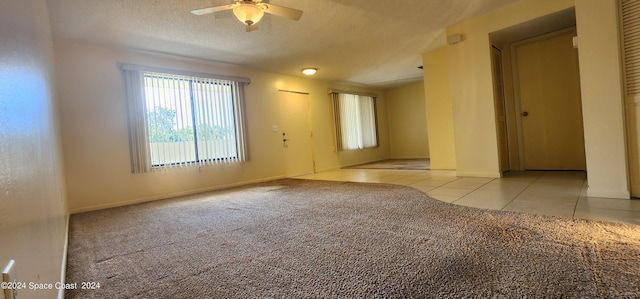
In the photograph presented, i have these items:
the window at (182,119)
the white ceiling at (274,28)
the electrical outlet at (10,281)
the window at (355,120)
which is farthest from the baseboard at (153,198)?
the electrical outlet at (10,281)

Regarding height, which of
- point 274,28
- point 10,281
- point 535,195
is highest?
point 274,28

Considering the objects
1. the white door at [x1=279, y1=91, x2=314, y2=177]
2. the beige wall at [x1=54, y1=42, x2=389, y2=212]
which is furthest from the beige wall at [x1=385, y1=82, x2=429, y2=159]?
the beige wall at [x1=54, y1=42, x2=389, y2=212]

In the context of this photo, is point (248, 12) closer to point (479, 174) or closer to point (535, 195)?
point (535, 195)

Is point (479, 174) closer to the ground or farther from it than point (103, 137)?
closer to the ground

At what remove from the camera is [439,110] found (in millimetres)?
5340

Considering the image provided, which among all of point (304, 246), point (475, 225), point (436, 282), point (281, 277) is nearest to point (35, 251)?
point (281, 277)

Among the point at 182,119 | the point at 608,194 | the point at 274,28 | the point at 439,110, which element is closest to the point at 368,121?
the point at 439,110

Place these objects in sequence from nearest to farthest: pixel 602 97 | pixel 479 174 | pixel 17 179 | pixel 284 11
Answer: pixel 17 179
pixel 602 97
pixel 284 11
pixel 479 174

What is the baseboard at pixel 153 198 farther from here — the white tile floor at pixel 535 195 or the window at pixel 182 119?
the white tile floor at pixel 535 195

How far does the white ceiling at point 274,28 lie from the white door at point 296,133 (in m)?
1.12

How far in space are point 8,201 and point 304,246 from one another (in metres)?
1.44

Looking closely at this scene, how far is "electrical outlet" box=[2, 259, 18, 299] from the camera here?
23.6 inches

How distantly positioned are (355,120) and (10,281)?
7.57 metres

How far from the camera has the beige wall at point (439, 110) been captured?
5.19 m
